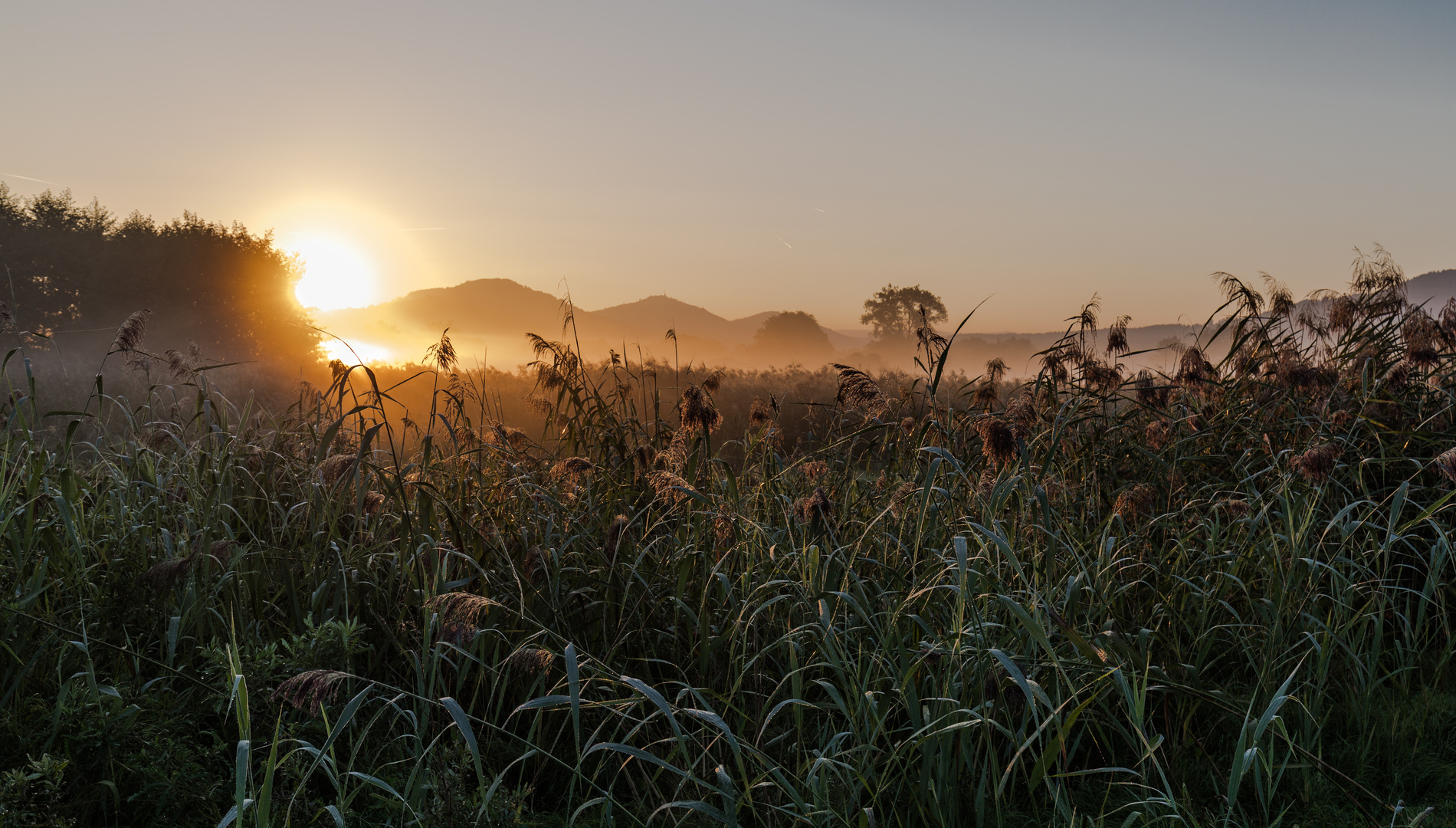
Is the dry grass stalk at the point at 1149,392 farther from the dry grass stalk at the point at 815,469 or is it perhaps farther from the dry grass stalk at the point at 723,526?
the dry grass stalk at the point at 723,526

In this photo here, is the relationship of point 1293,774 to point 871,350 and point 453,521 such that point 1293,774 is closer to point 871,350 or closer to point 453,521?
point 453,521

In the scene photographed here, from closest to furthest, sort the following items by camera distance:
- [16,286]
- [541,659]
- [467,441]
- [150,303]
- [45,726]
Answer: [541,659] → [45,726] → [467,441] → [16,286] → [150,303]

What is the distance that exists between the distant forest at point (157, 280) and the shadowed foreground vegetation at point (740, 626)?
23.5m

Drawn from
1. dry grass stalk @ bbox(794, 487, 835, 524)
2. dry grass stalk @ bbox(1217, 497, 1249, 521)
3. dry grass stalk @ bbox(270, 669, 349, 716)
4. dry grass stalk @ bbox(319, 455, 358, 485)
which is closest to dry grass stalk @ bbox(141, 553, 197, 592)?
dry grass stalk @ bbox(319, 455, 358, 485)

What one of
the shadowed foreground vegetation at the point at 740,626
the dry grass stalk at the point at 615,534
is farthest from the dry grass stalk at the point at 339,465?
the dry grass stalk at the point at 615,534

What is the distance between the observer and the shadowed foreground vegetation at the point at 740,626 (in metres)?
2.02

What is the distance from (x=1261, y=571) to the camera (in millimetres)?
3314

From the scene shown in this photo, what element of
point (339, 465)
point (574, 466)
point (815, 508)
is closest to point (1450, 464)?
point (815, 508)

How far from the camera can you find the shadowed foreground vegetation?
2.02 metres

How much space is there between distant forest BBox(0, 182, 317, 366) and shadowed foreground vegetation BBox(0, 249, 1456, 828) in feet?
77.1

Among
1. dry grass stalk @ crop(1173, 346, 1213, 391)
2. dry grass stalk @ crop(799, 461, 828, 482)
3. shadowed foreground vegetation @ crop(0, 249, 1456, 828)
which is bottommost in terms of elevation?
shadowed foreground vegetation @ crop(0, 249, 1456, 828)

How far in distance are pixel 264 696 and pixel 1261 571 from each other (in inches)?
151

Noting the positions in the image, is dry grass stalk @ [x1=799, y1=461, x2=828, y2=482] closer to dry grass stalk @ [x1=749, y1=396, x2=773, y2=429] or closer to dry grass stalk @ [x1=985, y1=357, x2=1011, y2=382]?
dry grass stalk @ [x1=749, y1=396, x2=773, y2=429]

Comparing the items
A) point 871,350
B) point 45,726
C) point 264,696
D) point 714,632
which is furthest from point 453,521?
point 871,350
